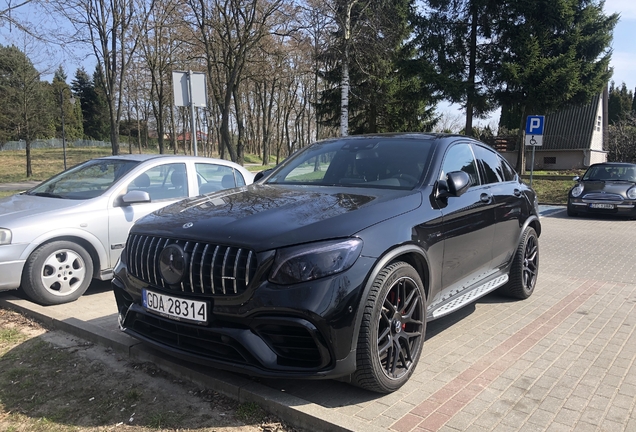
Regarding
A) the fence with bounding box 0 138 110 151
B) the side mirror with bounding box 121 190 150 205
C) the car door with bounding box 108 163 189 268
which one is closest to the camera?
the side mirror with bounding box 121 190 150 205

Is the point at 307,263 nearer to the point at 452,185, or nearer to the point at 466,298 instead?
the point at 452,185

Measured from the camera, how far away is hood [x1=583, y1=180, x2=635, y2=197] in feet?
43.0

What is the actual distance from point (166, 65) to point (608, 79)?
24388 millimetres

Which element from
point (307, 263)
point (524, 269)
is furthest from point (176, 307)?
point (524, 269)

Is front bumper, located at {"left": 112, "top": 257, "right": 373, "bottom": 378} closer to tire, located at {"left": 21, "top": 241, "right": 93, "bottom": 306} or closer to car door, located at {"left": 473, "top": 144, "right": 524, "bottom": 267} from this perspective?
car door, located at {"left": 473, "top": 144, "right": 524, "bottom": 267}

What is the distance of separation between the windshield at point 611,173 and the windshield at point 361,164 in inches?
466

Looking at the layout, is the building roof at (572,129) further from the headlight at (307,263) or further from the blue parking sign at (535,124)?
the headlight at (307,263)

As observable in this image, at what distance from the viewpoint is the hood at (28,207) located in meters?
4.97

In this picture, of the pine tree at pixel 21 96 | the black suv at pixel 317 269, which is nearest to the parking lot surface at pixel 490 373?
the black suv at pixel 317 269

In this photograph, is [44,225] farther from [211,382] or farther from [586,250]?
[586,250]

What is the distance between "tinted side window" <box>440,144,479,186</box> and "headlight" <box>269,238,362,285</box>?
1.59 metres

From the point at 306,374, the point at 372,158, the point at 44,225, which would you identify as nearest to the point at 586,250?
the point at 372,158

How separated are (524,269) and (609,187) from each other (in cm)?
968

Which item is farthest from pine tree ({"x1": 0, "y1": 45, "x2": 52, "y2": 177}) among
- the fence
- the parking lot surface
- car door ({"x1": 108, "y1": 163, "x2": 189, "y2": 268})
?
the parking lot surface
